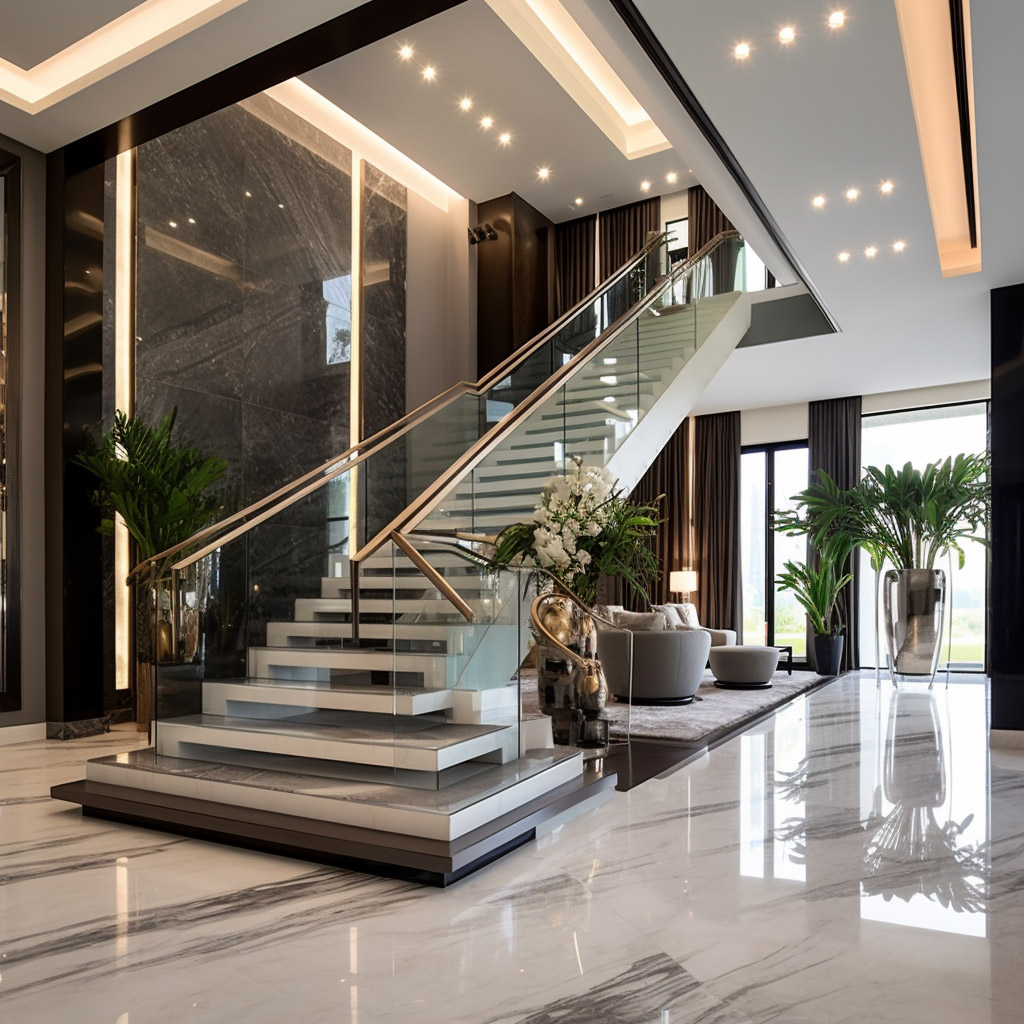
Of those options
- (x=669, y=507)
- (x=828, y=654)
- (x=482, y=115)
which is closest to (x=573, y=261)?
(x=482, y=115)

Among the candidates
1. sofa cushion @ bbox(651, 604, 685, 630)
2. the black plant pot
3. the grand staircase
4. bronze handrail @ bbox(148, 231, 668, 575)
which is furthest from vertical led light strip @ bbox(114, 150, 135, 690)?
the black plant pot

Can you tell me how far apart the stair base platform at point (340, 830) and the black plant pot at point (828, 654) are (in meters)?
7.84

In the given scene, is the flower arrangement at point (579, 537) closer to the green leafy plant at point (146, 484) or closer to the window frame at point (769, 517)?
the green leafy plant at point (146, 484)

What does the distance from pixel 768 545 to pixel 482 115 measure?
722 cm

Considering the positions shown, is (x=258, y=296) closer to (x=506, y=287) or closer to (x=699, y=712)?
(x=506, y=287)

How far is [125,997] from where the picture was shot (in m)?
2.20

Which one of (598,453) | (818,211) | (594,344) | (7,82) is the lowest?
(598,453)

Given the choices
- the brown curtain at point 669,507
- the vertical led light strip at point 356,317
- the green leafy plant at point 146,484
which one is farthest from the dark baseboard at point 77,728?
the brown curtain at point 669,507

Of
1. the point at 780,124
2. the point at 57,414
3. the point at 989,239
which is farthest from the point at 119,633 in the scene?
the point at 989,239

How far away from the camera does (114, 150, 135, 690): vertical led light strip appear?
6.85 metres

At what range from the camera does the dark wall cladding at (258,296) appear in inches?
285

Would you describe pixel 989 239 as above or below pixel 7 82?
below

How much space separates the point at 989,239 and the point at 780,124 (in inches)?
82.3

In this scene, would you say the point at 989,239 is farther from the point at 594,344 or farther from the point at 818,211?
the point at 594,344
